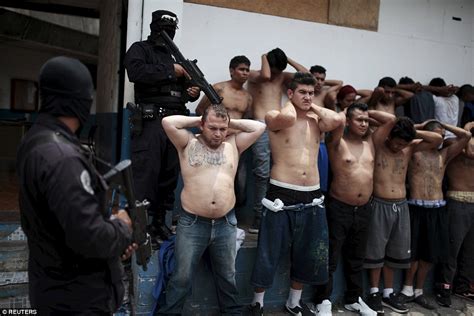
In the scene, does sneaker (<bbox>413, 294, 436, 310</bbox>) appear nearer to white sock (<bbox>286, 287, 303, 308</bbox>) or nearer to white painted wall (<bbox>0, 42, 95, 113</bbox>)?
white sock (<bbox>286, 287, 303, 308</bbox>)

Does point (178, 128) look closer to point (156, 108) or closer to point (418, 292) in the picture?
point (156, 108)

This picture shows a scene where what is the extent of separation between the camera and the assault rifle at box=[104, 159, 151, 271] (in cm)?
193

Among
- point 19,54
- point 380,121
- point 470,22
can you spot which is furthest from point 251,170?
point 19,54

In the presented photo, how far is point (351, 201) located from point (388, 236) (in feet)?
2.13

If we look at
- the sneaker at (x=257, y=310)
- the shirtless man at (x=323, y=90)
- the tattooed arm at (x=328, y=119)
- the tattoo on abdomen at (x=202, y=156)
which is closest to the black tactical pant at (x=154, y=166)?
the tattoo on abdomen at (x=202, y=156)

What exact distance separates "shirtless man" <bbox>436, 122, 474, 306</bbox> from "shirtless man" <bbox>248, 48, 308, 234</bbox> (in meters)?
2.26

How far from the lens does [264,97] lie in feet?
16.2

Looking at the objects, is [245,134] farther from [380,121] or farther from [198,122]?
[380,121]

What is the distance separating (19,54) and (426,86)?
34.8 ft

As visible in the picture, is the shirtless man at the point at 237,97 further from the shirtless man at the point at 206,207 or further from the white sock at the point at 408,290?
the white sock at the point at 408,290

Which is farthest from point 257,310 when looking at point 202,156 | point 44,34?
point 44,34

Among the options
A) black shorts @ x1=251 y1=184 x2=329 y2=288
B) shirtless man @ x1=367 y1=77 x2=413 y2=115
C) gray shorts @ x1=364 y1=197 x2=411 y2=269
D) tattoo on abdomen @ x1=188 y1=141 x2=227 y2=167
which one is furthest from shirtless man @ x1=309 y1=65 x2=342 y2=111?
tattoo on abdomen @ x1=188 y1=141 x2=227 y2=167

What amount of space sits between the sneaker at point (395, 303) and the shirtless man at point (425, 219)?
102 millimetres

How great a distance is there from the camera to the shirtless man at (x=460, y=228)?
4.58 meters
